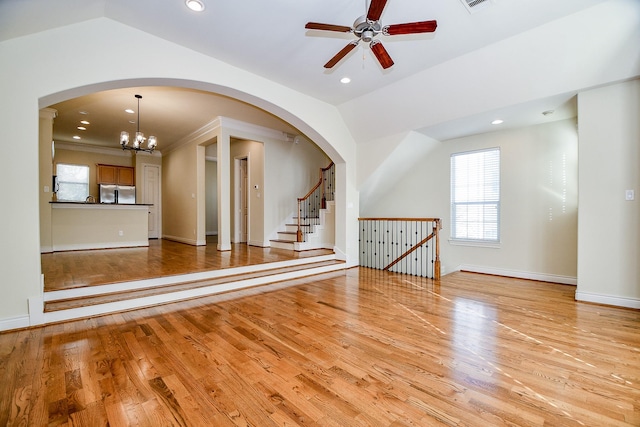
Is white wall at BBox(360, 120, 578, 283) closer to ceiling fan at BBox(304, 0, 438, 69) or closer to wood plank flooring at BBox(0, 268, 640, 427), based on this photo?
wood plank flooring at BBox(0, 268, 640, 427)

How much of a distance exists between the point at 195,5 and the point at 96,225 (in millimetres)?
6173

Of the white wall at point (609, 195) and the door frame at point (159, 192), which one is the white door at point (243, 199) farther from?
the white wall at point (609, 195)

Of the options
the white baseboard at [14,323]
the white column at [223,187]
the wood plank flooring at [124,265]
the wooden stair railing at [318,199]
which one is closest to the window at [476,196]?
Result: the wood plank flooring at [124,265]

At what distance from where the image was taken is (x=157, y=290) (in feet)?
11.6

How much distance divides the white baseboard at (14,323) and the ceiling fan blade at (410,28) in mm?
4331

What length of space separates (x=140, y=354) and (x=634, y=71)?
576 centimetres

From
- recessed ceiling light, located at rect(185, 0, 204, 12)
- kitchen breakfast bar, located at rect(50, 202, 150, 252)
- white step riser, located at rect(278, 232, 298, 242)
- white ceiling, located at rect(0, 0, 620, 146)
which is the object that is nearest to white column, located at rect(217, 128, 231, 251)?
white step riser, located at rect(278, 232, 298, 242)

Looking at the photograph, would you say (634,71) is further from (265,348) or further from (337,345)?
(265,348)

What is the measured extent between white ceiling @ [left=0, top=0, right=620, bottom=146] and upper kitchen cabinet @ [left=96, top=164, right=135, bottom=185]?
207 inches

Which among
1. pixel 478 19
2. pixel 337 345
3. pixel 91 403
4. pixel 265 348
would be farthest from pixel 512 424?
pixel 478 19

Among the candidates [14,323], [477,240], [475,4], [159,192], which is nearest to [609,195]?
[477,240]

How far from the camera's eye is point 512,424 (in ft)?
4.83

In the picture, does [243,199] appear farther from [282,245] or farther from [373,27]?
[373,27]

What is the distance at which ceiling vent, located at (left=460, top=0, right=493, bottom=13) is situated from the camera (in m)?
2.64
